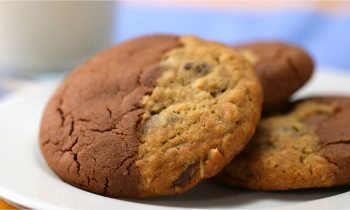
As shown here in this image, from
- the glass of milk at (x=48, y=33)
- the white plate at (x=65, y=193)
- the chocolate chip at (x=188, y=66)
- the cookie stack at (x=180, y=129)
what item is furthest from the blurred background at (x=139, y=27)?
the chocolate chip at (x=188, y=66)

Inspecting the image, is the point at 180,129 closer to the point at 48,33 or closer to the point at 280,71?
the point at 280,71

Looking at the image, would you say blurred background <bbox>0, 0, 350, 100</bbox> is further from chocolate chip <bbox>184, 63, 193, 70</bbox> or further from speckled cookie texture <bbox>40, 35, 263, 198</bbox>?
chocolate chip <bbox>184, 63, 193, 70</bbox>

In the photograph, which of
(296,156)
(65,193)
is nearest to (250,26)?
(296,156)

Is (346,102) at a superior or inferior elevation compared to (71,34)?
inferior

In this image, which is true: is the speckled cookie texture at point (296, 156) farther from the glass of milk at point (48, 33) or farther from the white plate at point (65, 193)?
the glass of milk at point (48, 33)

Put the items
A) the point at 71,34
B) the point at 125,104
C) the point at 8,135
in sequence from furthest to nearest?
the point at 71,34
the point at 8,135
the point at 125,104

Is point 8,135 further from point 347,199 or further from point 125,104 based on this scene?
point 347,199

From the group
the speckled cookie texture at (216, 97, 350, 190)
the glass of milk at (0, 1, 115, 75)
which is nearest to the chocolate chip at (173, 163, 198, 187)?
the speckled cookie texture at (216, 97, 350, 190)

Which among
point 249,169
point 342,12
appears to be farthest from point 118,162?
point 342,12
